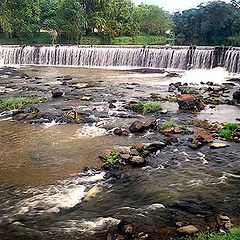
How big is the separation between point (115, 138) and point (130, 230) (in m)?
5.27

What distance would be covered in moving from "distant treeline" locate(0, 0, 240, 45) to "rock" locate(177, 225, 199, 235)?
123 feet

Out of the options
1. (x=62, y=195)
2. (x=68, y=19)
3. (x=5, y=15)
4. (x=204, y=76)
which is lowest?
(x=62, y=195)

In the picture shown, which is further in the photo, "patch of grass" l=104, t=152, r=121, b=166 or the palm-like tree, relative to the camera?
the palm-like tree

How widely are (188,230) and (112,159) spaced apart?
346 cm

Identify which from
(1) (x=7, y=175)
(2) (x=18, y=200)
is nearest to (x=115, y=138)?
(1) (x=7, y=175)

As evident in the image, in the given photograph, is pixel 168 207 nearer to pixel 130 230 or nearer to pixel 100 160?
pixel 130 230

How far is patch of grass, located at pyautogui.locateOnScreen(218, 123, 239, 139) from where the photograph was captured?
1037 centimetres

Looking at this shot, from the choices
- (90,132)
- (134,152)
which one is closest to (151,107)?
(90,132)

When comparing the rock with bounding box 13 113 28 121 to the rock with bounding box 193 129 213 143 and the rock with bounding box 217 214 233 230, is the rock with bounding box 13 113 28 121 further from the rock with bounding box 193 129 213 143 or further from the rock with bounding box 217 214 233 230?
the rock with bounding box 217 214 233 230

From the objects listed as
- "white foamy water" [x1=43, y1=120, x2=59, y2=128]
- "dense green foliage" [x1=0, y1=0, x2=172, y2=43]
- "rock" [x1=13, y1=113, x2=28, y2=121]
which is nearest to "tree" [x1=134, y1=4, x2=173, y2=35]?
"dense green foliage" [x1=0, y1=0, x2=172, y2=43]

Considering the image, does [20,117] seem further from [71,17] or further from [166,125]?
[71,17]

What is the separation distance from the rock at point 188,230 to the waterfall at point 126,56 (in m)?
20.9

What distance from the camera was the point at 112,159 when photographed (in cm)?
852

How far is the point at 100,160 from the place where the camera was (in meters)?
8.80
